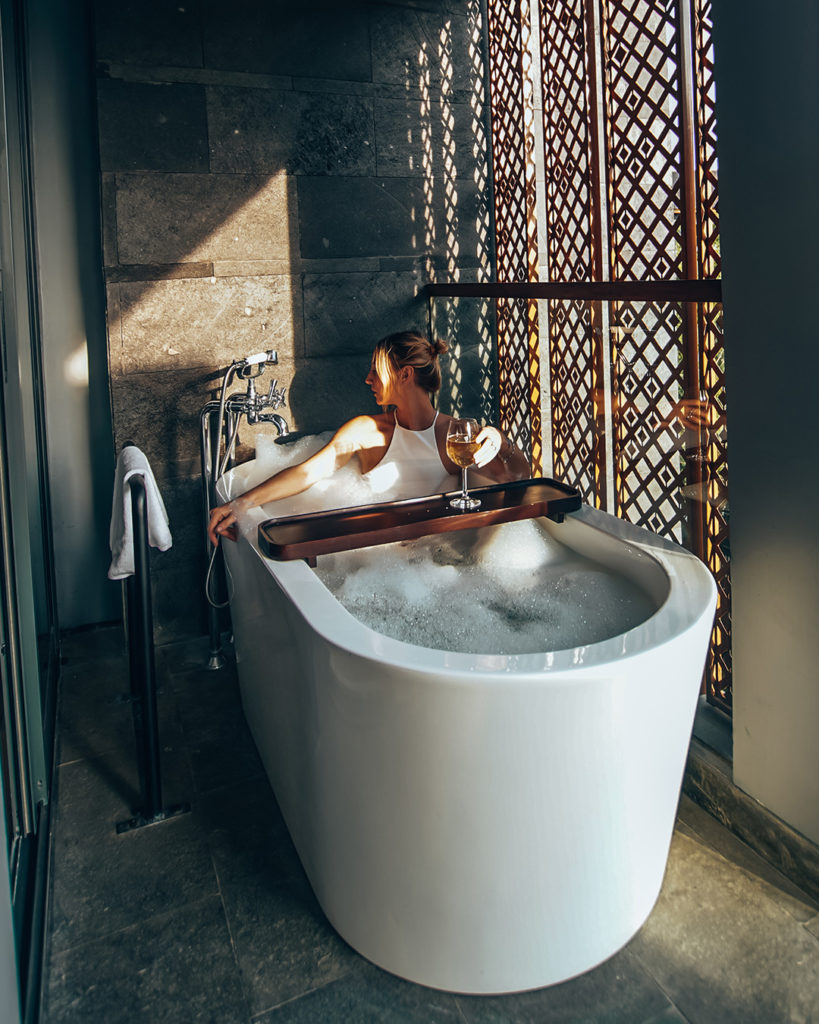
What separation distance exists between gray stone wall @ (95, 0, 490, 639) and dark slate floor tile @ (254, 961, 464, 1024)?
198 cm

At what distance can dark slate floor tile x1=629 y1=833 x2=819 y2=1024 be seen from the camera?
1.54m

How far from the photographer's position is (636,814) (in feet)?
5.17

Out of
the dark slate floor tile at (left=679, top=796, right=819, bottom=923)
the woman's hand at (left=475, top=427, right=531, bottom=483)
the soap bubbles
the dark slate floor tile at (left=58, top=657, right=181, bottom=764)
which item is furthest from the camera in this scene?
the woman's hand at (left=475, top=427, right=531, bottom=483)

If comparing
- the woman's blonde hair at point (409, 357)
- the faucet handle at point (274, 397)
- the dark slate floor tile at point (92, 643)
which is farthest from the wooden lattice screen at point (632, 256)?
the dark slate floor tile at point (92, 643)

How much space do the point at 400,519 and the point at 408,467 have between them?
2.34 ft

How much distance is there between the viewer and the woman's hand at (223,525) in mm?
2328

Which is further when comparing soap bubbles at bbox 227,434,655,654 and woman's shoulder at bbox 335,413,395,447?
woman's shoulder at bbox 335,413,395,447

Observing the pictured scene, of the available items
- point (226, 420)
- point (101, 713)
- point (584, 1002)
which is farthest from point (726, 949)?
point (226, 420)

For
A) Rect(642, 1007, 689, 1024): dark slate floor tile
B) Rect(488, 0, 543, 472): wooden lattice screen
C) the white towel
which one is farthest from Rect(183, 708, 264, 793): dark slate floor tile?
Rect(488, 0, 543, 472): wooden lattice screen

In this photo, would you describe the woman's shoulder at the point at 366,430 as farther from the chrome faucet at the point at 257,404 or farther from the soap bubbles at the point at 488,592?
the soap bubbles at the point at 488,592

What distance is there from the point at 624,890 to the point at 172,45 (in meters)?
3.10

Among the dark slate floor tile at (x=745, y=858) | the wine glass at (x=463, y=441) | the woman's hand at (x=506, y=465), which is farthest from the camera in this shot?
the woman's hand at (x=506, y=465)

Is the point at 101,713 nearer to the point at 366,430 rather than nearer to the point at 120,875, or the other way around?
the point at 120,875

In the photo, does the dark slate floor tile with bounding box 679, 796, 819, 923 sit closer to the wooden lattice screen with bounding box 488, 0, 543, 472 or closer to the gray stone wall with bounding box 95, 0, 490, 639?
the wooden lattice screen with bounding box 488, 0, 543, 472
